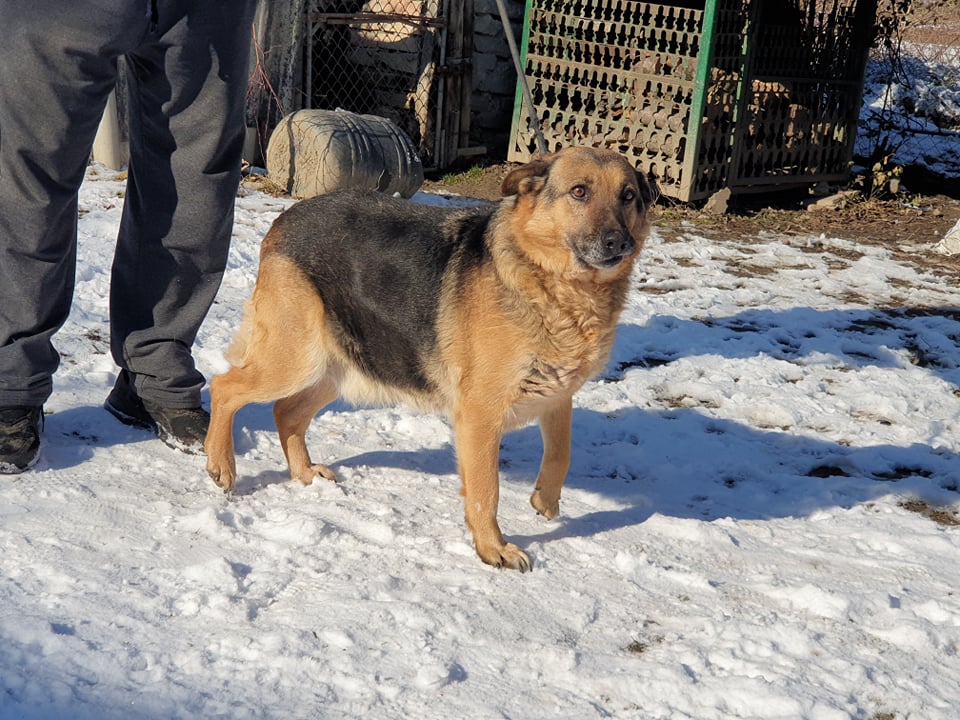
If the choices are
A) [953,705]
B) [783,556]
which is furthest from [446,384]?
[953,705]

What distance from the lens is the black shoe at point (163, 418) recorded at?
3.95 m

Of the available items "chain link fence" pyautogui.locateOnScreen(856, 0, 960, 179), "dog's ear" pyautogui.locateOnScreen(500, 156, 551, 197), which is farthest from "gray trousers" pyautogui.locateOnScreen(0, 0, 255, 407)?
"chain link fence" pyautogui.locateOnScreen(856, 0, 960, 179)

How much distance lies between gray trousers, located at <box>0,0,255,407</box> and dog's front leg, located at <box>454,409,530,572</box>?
1287mm

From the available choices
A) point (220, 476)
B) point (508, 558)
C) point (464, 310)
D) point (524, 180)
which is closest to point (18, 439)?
point (220, 476)

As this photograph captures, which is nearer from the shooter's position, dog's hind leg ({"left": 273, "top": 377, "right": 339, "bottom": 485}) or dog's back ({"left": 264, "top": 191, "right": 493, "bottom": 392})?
dog's back ({"left": 264, "top": 191, "right": 493, "bottom": 392})

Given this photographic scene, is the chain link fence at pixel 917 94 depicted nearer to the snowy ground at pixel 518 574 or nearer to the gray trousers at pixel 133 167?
the snowy ground at pixel 518 574

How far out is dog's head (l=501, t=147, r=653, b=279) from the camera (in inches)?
133

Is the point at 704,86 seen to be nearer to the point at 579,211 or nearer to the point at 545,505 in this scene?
the point at 579,211

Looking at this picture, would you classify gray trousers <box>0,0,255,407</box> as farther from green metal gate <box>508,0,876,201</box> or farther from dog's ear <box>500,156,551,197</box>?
green metal gate <box>508,0,876,201</box>

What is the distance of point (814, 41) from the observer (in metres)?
10.6

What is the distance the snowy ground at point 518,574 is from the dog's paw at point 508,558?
0.04 meters

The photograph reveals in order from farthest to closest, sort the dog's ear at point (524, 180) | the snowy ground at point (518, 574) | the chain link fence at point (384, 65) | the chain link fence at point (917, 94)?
1. the chain link fence at point (917, 94)
2. the chain link fence at point (384, 65)
3. the dog's ear at point (524, 180)
4. the snowy ground at point (518, 574)

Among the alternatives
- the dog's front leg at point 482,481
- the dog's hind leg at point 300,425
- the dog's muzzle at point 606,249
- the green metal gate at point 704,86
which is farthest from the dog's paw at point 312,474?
the green metal gate at point 704,86

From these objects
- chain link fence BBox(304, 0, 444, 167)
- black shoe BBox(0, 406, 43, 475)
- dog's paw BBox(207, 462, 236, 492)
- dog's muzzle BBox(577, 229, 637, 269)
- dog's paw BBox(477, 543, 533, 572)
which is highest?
chain link fence BBox(304, 0, 444, 167)
